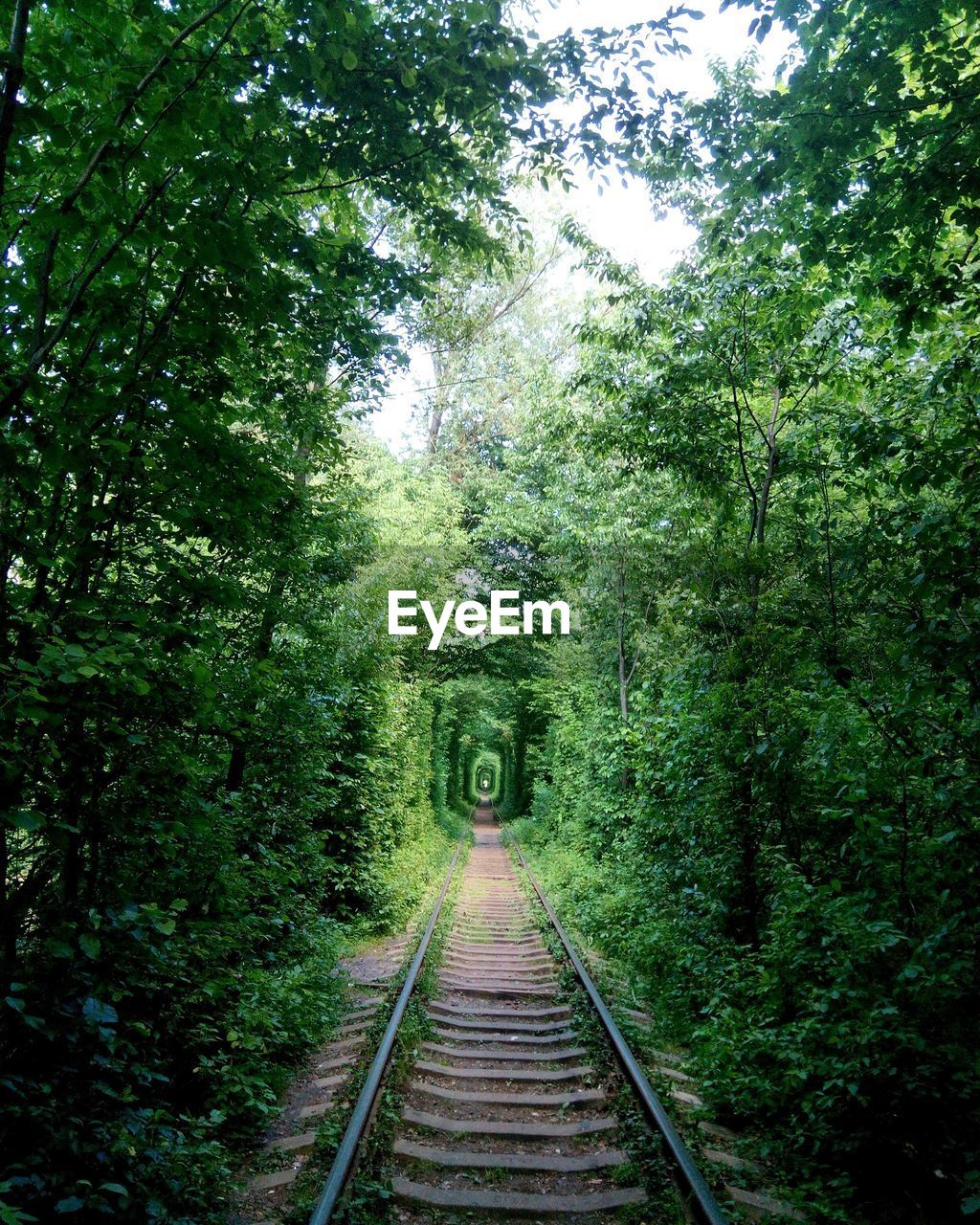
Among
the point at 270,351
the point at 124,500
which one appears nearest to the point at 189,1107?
the point at 124,500

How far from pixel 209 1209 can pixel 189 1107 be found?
3.10ft

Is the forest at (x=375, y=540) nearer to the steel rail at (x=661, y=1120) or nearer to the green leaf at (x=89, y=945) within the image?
the green leaf at (x=89, y=945)

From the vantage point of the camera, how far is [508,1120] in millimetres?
4953

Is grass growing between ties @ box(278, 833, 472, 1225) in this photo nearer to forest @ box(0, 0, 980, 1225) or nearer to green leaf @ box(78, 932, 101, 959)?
forest @ box(0, 0, 980, 1225)

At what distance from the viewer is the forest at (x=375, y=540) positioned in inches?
120

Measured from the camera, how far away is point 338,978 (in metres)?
7.65

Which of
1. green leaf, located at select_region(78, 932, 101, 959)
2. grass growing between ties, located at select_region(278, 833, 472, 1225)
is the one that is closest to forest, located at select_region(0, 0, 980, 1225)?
green leaf, located at select_region(78, 932, 101, 959)

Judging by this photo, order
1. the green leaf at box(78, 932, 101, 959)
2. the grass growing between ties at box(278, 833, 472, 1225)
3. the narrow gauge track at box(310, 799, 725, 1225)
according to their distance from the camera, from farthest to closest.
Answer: the narrow gauge track at box(310, 799, 725, 1225), the grass growing between ties at box(278, 833, 472, 1225), the green leaf at box(78, 932, 101, 959)

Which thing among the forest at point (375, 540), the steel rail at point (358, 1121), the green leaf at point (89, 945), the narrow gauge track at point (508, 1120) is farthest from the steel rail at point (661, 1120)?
the green leaf at point (89, 945)

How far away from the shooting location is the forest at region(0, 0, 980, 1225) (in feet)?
10.0

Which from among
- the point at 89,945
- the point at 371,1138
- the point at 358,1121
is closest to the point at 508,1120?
the point at 371,1138

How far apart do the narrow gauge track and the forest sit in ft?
2.23

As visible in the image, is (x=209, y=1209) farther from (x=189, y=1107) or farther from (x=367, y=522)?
(x=367, y=522)

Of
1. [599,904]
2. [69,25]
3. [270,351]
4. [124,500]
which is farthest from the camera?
[599,904]
